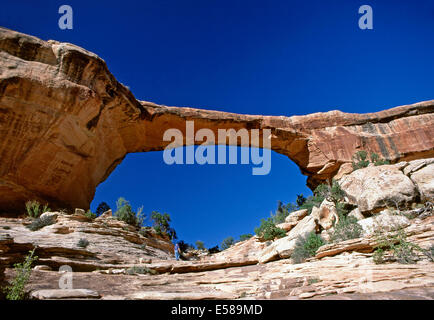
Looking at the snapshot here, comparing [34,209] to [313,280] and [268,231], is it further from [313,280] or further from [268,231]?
[313,280]

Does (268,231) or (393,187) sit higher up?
(393,187)

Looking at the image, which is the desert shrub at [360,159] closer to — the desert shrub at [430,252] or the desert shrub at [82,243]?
the desert shrub at [430,252]

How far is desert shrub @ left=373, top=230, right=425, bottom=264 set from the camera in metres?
6.32

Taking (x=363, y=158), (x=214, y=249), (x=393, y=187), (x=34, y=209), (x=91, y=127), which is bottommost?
(x=214, y=249)

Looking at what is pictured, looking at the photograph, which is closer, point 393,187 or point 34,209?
point 393,187

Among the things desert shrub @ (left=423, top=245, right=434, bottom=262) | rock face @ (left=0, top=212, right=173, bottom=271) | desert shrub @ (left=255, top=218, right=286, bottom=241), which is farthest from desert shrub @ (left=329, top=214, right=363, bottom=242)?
rock face @ (left=0, top=212, right=173, bottom=271)

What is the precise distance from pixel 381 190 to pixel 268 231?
5.35m

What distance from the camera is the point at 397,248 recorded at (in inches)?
258

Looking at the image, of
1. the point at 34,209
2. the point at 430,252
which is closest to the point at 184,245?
the point at 34,209

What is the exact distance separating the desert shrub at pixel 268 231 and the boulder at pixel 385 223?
13.7 ft

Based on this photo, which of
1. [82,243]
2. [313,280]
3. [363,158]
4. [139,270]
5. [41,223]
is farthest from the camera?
[363,158]

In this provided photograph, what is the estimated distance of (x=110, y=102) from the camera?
49.4 ft
